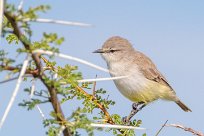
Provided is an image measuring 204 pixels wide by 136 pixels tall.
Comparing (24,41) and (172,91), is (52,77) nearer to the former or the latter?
(24,41)

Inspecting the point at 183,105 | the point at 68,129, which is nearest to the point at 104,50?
the point at 183,105

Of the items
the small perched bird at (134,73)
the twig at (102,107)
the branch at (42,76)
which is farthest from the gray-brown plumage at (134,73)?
the branch at (42,76)

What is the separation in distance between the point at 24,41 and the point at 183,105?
907 cm

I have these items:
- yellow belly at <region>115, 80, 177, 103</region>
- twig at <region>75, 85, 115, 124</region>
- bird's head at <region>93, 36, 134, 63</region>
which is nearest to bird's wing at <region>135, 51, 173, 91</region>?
yellow belly at <region>115, 80, 177, 103</region>

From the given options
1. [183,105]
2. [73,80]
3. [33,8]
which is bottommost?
[183,105]

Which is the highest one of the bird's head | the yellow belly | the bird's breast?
the bird's head

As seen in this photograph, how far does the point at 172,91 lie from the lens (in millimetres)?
9930

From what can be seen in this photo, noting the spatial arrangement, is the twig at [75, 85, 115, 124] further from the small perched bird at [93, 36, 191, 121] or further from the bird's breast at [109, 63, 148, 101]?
the bird's breast at [109, 63, 148, 101]

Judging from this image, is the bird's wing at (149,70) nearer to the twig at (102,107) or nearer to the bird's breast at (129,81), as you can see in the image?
the bird's breast at (129,81)

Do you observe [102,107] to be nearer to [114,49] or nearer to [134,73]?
[134,73]

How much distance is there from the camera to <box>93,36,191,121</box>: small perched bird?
868 cm

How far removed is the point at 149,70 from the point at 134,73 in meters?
0.47

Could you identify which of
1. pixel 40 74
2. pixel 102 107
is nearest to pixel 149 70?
pixel 102 107

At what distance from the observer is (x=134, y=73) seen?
29.6 feet
